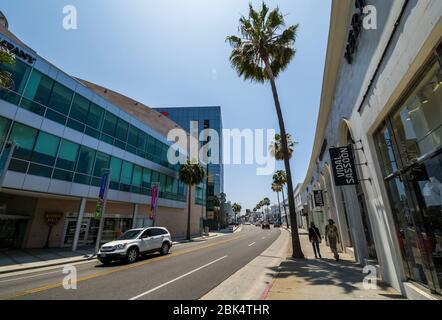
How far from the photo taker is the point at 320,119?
622 inches

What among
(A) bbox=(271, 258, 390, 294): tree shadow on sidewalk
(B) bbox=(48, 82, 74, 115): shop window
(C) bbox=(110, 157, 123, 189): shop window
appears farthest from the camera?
(C) bbox=(110, 157, 123, 189): shop window

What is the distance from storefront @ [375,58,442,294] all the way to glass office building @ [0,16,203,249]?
60.2 feet

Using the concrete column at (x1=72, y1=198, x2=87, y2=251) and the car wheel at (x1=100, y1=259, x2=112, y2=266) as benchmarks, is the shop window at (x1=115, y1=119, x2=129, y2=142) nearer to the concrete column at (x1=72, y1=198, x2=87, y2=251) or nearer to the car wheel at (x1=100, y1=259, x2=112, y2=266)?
the concrete column at (x1=72, y1=198, x2=87, y2=251)

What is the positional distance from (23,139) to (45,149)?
1.51m

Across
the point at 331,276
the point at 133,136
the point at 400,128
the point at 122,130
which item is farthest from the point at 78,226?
the point at 400,128

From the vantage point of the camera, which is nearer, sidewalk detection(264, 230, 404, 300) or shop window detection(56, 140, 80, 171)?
sidewalk detection(264, 230, 404, 300)

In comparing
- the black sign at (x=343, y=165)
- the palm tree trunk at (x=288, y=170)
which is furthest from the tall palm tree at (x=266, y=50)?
the black sign at (x=343, y=165)

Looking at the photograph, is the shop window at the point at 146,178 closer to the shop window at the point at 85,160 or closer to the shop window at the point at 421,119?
the shop window at the point at 85,160

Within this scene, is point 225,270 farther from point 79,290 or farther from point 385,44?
point 385,44

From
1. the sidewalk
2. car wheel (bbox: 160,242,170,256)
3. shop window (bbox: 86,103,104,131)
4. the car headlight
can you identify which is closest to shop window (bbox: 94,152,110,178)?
shop window (bbox: 86,103,104,131)

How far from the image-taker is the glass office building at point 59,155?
14.5 meters

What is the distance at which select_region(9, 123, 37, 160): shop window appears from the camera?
46.9ft

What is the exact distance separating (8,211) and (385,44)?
81.0 ft

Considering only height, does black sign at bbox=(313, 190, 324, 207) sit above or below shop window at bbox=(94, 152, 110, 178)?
below
